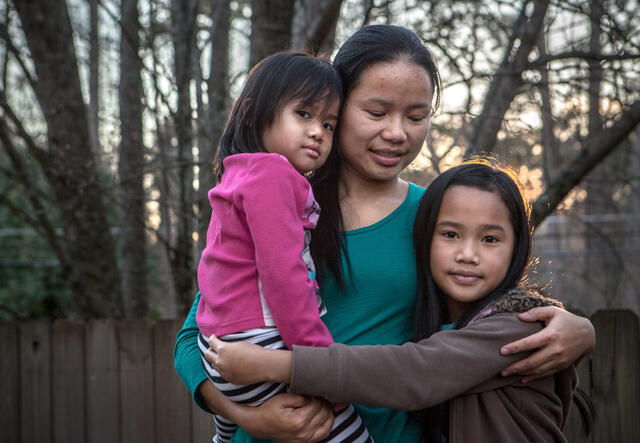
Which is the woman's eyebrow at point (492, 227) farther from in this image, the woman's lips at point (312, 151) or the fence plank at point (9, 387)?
the fence plank at point (9, 387)

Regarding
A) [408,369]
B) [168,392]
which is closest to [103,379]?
[168,392]

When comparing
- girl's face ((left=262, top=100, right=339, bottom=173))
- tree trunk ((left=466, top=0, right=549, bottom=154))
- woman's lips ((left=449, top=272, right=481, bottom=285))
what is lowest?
woman's lips ((left=449, top=272, right=481, bottom=285))

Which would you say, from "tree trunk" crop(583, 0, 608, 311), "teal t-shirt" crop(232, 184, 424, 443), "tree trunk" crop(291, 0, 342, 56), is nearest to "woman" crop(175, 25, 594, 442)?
"teal t-shirt" crop(232, 184, 424, 443)

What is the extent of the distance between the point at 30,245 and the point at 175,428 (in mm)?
7556

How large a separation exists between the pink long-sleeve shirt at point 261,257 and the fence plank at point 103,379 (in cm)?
205

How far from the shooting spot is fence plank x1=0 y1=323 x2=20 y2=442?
369 cm

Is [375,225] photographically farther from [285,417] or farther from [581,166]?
[581,166]

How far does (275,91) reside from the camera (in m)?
1.74

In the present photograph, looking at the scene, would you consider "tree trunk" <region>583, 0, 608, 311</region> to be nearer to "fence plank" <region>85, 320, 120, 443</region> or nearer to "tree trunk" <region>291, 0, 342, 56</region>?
"tree trunk" <region>291, 0, 342, 56</region>

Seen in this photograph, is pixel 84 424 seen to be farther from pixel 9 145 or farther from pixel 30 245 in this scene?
pixel 30 245

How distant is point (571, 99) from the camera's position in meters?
3.79

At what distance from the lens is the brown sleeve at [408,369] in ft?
4.69

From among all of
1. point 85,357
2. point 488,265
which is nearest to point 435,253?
point 488,265

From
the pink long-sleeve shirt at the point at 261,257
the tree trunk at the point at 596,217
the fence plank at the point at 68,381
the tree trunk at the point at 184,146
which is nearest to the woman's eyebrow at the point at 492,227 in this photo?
the pink long-sleeve shirt at the point at 261,257
